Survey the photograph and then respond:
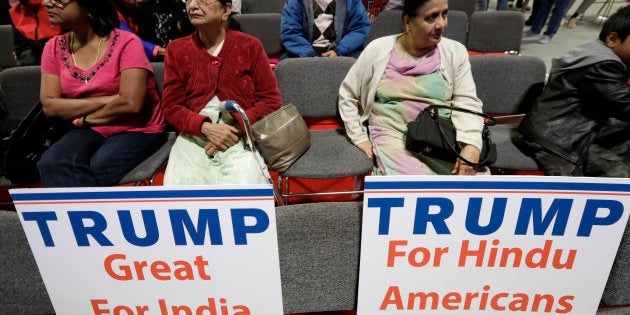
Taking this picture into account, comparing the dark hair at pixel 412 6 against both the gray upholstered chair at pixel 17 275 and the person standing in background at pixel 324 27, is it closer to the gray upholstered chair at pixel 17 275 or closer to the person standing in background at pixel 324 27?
the person standing in background at pixel 324 27

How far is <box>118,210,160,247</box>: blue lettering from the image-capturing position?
33.6 inches

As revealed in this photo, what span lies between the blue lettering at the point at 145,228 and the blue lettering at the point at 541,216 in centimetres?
88

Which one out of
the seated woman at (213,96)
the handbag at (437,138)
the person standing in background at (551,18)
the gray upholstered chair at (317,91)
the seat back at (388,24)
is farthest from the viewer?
the person standing in background at (551,18)

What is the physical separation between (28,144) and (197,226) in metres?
1.40

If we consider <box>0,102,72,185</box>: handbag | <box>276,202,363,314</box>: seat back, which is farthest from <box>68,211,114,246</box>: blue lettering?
<box>0,102,72,185</box>: handbag

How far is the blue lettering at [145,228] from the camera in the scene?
0.85 meters

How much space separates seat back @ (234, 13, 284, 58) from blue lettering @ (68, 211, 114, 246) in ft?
8.56

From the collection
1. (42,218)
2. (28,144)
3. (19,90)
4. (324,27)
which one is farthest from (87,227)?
(324,27)

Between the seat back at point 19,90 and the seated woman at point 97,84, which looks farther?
the seat back at point 19,90

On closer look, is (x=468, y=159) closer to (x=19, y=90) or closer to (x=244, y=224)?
(x=244, y=224)

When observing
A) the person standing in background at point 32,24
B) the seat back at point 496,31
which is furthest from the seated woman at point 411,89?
the person standing in background at point 32,24

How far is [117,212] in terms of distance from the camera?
850 mm

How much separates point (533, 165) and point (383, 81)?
2.81ft

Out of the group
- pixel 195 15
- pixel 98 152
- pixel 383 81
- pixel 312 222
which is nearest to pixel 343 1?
pixel 383 81
